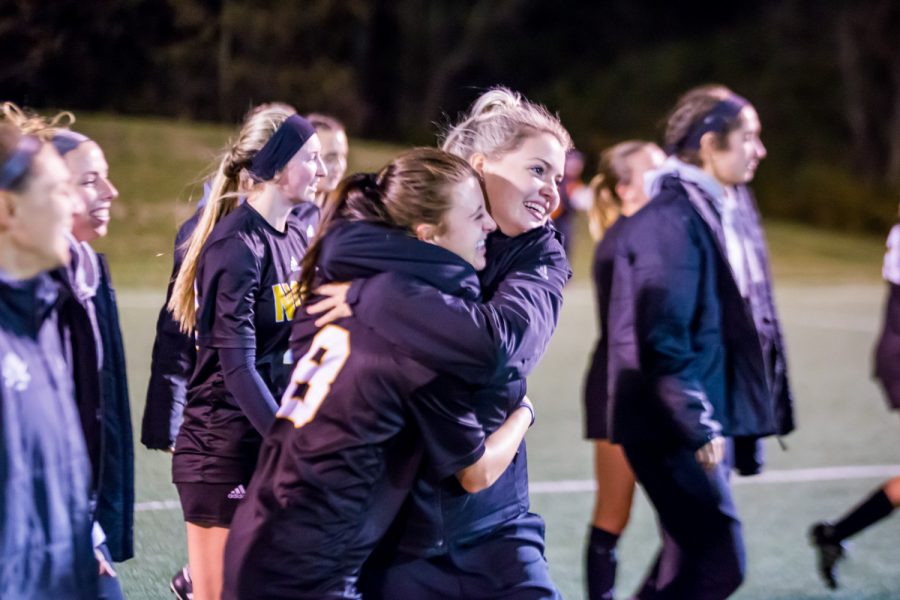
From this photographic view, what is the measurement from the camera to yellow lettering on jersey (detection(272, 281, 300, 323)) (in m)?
→ 4.05

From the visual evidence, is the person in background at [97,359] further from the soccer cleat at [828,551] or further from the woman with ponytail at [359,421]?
the soccer cleat at [828,551]

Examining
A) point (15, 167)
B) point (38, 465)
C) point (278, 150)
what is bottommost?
point (38, 465)

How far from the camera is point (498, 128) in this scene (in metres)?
3.35

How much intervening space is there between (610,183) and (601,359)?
1.00 meters

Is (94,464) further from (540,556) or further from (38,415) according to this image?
(540,556)

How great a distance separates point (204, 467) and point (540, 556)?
4.49 ft

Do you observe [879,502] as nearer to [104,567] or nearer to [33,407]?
[104,567]

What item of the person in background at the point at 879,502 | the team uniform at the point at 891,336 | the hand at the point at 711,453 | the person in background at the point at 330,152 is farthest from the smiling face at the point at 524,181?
the person in background at the point at 879,502

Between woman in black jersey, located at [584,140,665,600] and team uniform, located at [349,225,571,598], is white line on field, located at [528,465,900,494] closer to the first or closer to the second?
woman in black jersey, located at [584,140,665,600]

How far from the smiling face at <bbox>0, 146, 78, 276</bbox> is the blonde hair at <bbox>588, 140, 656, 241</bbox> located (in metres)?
3.42

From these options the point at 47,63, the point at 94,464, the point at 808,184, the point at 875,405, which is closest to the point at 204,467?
the point at 94,464

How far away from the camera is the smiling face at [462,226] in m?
2.94

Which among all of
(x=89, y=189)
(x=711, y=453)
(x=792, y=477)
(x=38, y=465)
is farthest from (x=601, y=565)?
(x=792, y=477)

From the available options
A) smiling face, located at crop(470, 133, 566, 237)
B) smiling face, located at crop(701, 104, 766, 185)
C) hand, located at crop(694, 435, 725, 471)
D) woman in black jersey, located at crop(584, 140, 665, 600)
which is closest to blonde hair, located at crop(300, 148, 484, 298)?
smiling face, located at crop(470, 133, 566, 237)
